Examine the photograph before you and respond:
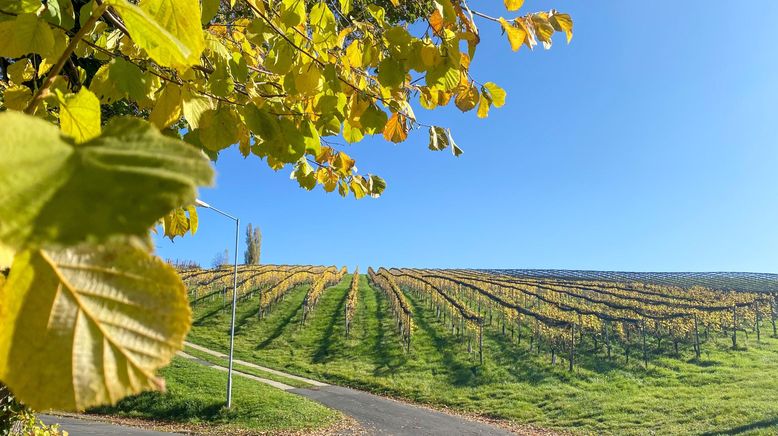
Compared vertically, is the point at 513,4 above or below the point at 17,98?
above

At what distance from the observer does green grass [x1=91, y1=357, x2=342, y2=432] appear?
13242mm

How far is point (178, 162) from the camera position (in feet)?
0.56

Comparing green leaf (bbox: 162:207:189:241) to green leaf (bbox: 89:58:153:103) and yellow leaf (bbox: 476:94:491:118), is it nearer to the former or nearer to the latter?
green leaf (bbox: 89:58:153:103)

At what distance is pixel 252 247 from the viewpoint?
5088 cm

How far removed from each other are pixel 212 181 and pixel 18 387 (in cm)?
16

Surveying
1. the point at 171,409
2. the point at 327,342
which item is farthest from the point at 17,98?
the point at 327,342

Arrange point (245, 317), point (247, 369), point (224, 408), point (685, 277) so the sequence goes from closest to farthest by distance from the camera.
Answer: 1. point (224, 408)
2. point (247, 369)
3. point (245, 317)
4. point (685, 277)

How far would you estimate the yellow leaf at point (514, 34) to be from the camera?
132cm

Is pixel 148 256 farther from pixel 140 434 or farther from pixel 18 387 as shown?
pixel 140 434

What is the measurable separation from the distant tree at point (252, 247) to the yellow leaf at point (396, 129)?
50983 mm

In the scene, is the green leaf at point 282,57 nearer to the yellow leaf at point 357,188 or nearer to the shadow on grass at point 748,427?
the yellow leaf at point 357,188

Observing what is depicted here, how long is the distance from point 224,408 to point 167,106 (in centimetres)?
1453

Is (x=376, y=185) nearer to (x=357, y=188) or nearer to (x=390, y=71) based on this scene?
(x=357, y=188)

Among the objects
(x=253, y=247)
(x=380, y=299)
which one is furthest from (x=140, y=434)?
(x=253, y=247)
